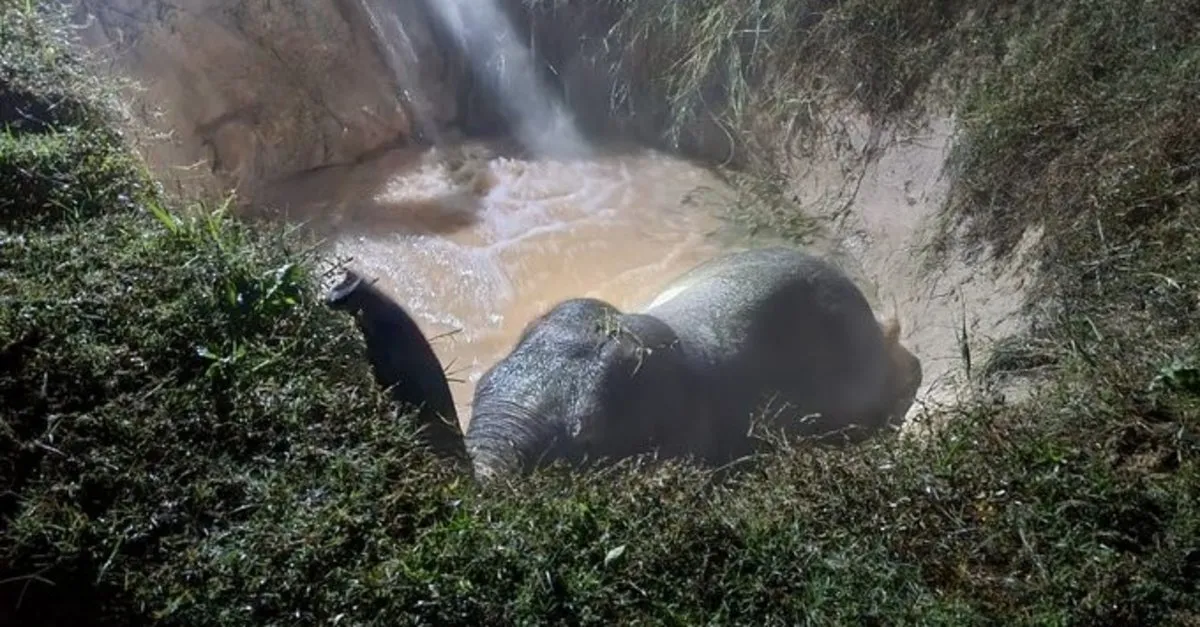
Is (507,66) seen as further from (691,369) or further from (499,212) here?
(691,369)

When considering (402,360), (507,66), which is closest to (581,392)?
(402,360)

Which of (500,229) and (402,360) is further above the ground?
(402,360)

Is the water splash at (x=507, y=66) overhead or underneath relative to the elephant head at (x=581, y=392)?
overhead

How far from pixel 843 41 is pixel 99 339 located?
4816 mm

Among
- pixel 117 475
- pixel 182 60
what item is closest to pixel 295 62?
pixel 182 60

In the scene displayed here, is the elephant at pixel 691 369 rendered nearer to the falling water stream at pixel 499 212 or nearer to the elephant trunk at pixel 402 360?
the elephant trunk at pixel 402 360

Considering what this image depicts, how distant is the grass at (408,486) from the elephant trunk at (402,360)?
0.54 feet

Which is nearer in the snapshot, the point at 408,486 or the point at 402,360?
the point at 408,486

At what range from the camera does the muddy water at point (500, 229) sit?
7258mm

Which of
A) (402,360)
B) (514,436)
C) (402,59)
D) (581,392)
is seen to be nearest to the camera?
(402,360)

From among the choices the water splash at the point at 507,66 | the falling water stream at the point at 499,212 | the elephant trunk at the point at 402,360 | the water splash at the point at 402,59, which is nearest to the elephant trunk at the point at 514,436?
the elephant trunk at the point at 402,360

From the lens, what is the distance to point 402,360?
4.34 meters

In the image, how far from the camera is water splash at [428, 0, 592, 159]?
8.70 metres

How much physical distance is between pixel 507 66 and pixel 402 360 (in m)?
4.77
